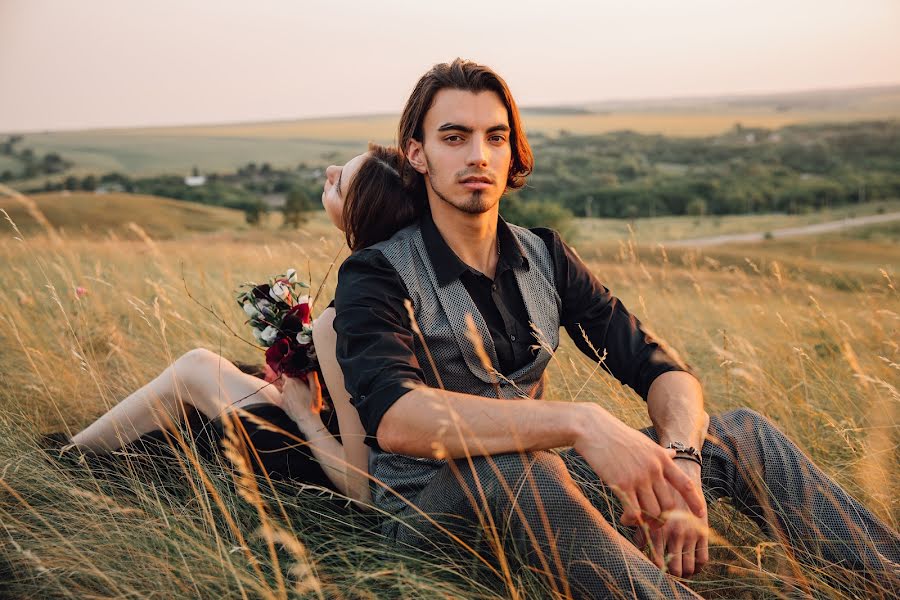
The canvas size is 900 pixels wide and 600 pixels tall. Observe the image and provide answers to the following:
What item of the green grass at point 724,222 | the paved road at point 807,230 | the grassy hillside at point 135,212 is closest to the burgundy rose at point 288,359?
the grassy hillside at point 135,212

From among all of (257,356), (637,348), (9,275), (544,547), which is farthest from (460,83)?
Answer: (9,275)

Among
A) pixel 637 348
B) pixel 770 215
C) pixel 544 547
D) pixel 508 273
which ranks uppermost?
pixel 508 273

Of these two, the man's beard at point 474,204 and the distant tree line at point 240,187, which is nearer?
the man's beard at point 474,204

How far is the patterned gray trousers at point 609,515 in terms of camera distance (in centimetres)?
195

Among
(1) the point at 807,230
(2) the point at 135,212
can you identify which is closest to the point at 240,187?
(2) the point at 135,212

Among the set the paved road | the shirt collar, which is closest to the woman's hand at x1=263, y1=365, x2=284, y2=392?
the shirt collar

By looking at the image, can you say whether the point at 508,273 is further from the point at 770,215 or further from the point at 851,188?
the point at 851,188

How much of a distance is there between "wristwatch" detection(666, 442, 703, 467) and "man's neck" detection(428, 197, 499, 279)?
949mm

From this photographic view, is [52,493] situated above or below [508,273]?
below

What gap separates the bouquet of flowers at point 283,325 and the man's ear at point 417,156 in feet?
2.84

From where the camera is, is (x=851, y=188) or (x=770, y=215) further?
(x=851, y=188)

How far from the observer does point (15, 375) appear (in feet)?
14.1

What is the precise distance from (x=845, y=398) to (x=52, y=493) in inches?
153

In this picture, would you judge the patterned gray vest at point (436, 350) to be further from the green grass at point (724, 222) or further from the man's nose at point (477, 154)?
the green grass at point (724, 222)
